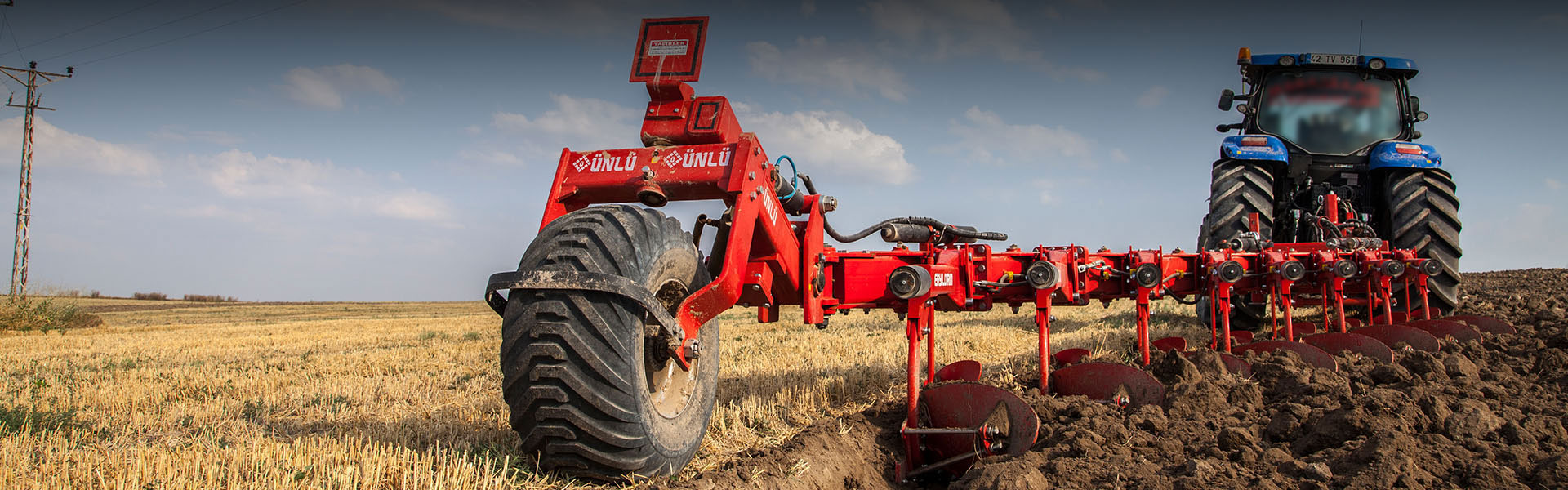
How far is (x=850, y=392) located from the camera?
5738mm

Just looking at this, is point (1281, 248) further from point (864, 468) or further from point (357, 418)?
point (357, 418)

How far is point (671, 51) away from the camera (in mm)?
4031

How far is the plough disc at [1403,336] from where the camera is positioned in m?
5.85

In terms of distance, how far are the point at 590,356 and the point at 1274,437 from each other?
2896mm

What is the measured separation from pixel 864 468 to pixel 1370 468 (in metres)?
2.01

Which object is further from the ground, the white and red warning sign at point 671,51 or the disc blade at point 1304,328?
the white and red warning sign at point 671,51

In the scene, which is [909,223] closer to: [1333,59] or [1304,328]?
[1304,328]

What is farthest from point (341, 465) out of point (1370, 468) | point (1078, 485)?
point (1370, 468)

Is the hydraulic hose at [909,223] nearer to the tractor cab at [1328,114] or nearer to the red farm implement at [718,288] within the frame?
the red farm implement at [718,288]

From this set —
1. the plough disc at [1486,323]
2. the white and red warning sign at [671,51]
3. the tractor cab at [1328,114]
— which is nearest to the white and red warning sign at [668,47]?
the white and red warning sign at [671,51]

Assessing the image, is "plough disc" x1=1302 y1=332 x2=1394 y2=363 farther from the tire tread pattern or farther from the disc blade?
the tire tread pattern

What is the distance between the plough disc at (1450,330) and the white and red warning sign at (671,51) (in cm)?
578

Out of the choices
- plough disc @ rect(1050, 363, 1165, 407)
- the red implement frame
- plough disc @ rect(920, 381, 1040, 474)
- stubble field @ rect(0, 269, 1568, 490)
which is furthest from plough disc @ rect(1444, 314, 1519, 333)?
plough disc @ rect(920, 381, 1040, 474)

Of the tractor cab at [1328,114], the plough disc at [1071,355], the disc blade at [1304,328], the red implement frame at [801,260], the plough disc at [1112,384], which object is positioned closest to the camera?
the red implement frame at [801,260]
